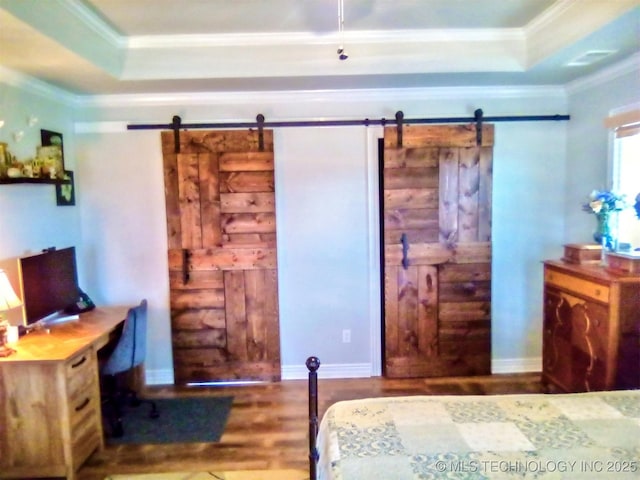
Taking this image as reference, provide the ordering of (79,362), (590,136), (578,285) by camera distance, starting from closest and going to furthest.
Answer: (79,362) < (578,285) < (590,136)

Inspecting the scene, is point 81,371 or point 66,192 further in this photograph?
point 66,192

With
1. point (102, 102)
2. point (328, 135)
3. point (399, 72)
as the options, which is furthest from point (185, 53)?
point (399, 72)

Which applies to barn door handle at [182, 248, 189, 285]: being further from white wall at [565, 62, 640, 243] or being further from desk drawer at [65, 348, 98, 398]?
white wall at [565, 62, 640, 243]

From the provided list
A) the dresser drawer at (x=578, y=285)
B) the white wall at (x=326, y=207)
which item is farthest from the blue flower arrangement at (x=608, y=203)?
the white wall at (x=326, y=207)

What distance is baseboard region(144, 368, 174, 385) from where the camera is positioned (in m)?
3.84

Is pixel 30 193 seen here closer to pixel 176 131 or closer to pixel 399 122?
pixel 176 131

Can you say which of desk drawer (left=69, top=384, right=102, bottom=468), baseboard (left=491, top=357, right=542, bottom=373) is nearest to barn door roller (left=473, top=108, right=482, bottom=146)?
baseboard (left=491, top=357, right=542, bottom=373)

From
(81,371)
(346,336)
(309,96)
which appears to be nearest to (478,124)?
(309,96)

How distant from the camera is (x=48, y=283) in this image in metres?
2.96

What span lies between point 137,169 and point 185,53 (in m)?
1.08

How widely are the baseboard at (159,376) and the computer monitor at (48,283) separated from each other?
0.95m

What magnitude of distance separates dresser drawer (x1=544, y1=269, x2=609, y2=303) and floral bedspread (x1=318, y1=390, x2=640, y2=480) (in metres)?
0.82

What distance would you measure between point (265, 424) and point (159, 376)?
49.6 inches

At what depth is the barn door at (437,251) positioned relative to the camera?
12.0 ft
